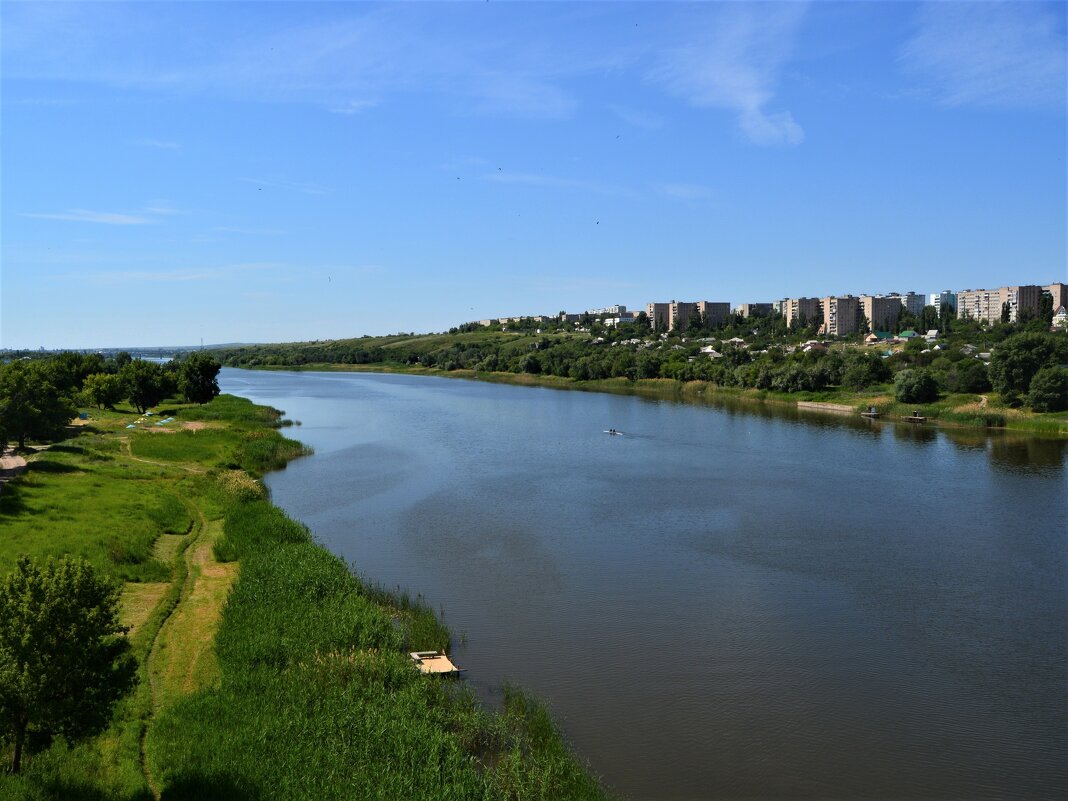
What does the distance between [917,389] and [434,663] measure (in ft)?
139

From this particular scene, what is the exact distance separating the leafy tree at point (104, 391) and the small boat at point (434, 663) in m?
41.6

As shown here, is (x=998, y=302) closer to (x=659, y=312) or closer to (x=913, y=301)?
(x=913, y=301)

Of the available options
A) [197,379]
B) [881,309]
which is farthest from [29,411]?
[881,309]

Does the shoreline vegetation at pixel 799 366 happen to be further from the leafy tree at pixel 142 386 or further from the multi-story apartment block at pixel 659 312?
the leafy tree at pixel 142 386

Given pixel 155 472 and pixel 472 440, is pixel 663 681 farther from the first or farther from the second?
pixel 472 440

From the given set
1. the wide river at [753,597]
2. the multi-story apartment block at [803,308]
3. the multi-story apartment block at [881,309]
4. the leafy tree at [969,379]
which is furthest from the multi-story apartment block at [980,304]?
the wide river at [753,597]

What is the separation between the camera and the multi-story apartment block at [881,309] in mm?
111387

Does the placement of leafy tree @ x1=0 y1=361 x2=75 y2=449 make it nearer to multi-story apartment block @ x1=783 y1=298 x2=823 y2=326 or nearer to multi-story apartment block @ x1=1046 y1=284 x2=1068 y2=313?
multi-story apartment block @ x1=783 y1=298 x2=823 y2=326

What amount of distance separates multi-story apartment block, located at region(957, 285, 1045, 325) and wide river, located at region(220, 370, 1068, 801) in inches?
2949

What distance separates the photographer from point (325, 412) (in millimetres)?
54781

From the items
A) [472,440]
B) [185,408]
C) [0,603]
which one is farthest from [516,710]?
[185,408]

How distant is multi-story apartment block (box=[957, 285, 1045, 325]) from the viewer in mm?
99131

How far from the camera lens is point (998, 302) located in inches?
4419

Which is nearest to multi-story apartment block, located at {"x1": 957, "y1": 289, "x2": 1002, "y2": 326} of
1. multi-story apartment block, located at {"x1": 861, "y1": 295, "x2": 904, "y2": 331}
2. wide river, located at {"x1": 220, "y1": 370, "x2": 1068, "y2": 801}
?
multi-story apartment block, located at {"x1": 861, "y1": 295, "x2": 904, "y2": 331}
